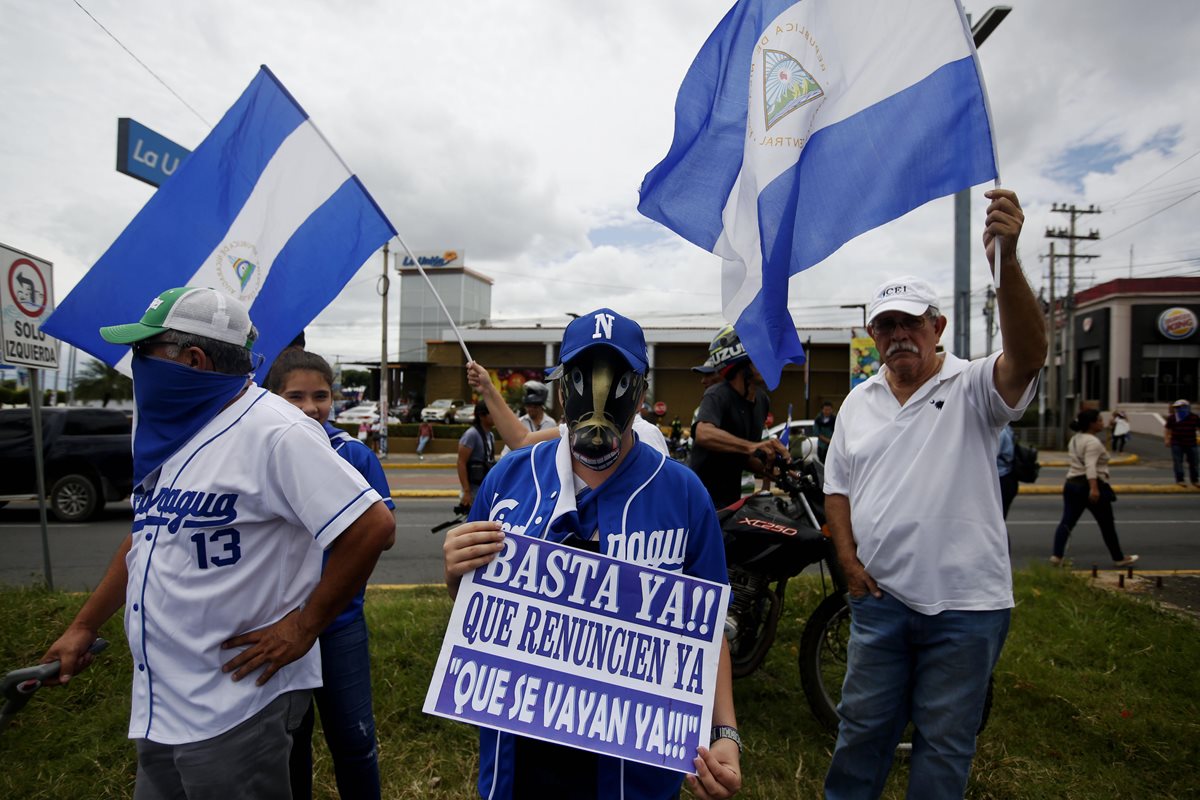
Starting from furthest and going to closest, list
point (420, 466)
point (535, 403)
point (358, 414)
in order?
point (358, 414) < point (420, 466) < point (535, 403)

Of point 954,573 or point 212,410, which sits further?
point 954,573

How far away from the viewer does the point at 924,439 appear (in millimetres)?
2541

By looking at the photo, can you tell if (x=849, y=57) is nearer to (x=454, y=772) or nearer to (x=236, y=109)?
(x=236, y=109)

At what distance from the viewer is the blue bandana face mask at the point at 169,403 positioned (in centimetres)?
193

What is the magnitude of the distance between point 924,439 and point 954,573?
1.55ft

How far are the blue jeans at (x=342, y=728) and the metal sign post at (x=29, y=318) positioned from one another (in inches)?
160

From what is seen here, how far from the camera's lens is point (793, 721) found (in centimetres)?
384

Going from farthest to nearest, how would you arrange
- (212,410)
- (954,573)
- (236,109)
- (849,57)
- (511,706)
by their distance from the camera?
(236,109)
(849,57)
(954,573)
(212,410)
(511,706)

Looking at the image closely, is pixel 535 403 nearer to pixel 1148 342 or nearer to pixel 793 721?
pixel 793 721

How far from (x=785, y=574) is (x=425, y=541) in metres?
7.11

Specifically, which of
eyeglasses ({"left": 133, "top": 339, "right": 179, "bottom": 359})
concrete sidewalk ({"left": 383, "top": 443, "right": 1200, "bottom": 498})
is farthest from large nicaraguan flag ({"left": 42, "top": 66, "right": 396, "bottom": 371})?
concrete sidewalk ({"left": 383, "top": 443, "right": 1200, "bottom": 498})

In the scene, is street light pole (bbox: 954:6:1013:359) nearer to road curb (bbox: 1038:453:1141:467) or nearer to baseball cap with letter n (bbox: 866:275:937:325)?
baseball cap with letter n (bbox: 866:275:937:325)

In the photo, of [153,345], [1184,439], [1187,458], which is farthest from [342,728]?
[1187,458]

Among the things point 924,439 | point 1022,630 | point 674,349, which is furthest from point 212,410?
point 674,349
